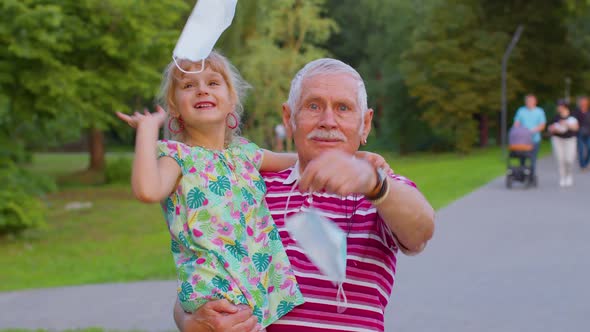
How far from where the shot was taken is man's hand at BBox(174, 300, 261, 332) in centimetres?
248

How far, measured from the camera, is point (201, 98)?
2678 mm

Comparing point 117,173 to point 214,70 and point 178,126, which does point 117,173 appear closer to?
point 178,126

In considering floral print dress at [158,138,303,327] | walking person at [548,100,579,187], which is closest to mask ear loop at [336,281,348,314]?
floral print dress at [158,138,303,327]

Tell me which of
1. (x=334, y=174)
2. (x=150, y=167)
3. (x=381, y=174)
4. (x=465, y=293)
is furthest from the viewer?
(x=465, y=293)

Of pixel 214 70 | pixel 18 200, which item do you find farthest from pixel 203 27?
pixel 18 200

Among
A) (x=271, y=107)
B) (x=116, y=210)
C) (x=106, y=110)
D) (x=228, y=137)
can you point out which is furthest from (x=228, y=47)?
(x=228, y=137)

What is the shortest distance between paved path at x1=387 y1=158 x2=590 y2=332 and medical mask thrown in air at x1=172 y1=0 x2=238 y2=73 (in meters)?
4.25

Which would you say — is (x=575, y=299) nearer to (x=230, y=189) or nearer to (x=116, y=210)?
(x=230, y=189)

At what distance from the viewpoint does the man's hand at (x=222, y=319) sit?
248 cm

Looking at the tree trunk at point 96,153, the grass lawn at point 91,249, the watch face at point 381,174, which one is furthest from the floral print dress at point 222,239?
the tree trunk at point 96,153

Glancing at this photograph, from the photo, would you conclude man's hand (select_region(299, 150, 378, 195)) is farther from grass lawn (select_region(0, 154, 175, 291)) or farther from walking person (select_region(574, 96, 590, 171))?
walking person (select_region(574, 96, 590, 171))

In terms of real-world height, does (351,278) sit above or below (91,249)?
above

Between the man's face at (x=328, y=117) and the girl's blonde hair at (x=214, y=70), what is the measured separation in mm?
235

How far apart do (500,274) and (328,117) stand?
630 centimetres
